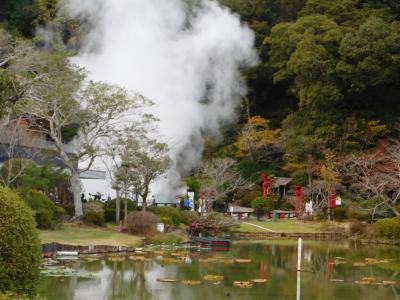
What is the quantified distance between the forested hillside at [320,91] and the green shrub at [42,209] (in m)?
15.1

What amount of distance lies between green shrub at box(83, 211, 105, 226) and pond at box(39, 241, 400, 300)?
4313mm

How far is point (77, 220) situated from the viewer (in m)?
28.2

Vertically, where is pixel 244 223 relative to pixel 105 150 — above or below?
below

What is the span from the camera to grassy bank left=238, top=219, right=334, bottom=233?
116 feet

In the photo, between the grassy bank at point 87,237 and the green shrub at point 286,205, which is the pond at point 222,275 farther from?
the green shrub at point 286,205

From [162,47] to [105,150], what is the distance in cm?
1373

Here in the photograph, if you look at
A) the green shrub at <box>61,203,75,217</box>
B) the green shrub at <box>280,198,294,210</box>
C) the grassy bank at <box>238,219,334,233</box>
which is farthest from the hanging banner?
the green shrub at <box>61,203,75,217</box>

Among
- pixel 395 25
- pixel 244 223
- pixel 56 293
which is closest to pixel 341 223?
pixel 244 223

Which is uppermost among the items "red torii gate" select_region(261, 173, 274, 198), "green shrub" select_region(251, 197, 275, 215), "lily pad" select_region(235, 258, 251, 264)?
"red torii gate" select_region(261, 173, 274, 198)

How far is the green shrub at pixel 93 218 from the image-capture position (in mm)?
28406

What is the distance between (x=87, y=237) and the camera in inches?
979

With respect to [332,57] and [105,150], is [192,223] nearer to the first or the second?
[105,150]

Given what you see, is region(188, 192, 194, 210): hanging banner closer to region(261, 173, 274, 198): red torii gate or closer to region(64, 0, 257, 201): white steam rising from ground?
region(64, 0, 257, 201): white steam rising from ground

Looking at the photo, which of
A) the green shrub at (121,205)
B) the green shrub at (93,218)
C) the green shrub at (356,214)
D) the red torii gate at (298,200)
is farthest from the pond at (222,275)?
the red torii gate at (298,200)
